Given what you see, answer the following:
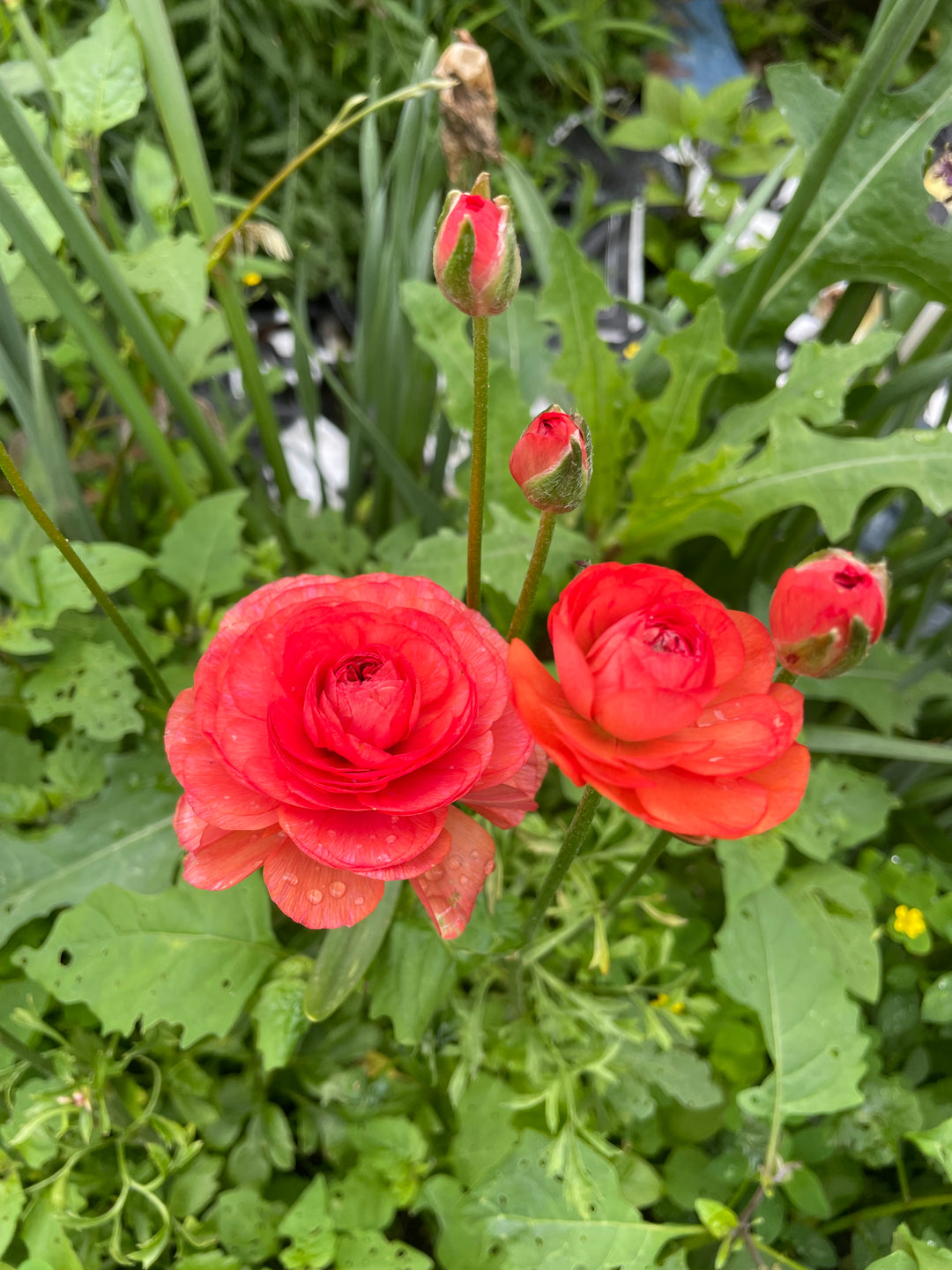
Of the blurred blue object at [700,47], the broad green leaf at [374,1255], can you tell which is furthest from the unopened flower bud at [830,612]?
the blurred blue object at [700,47]

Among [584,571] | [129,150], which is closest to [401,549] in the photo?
[584,571]

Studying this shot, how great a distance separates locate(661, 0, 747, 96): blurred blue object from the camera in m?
1.82

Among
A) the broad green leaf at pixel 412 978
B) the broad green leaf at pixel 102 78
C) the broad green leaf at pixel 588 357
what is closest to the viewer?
the broad green leaf at pixel 412 978

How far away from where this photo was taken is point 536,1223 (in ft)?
1.88

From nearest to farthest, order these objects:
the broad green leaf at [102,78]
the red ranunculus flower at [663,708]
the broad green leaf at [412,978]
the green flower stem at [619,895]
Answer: the red ranunculus flower at [663,708]
the green flower stem at [619,895]
the broad green leaf at [412,978]
the broad green leaf at [102,78]

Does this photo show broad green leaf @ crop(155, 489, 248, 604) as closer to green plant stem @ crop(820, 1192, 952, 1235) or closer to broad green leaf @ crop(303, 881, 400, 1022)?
broad green leaf @ crop(303, 881, 400, 1022)

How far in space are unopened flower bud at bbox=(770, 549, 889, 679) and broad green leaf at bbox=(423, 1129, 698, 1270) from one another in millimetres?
443

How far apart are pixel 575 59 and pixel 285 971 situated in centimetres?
180

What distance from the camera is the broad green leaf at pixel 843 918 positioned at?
28.0 inches

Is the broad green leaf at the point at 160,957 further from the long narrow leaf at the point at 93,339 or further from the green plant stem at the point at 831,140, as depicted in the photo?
the green plant stem at the point at 831,140

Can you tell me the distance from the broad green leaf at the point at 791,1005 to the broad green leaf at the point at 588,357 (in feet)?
1.42

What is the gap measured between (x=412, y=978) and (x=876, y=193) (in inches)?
31.7

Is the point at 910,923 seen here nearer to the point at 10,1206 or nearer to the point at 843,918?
the point at 843,918

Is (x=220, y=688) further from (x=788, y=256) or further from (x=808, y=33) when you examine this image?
(x=808, y=33)
